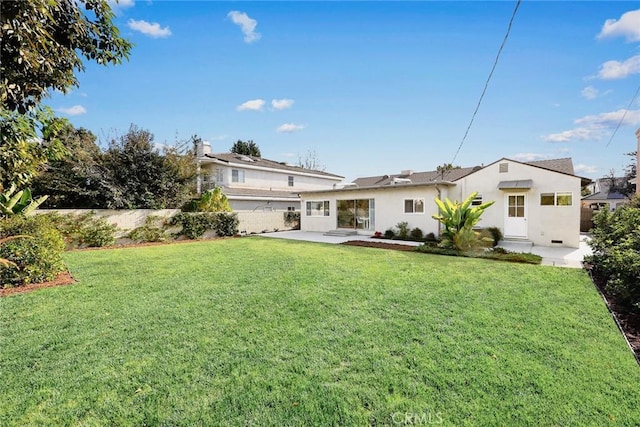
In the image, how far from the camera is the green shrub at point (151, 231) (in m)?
14.9

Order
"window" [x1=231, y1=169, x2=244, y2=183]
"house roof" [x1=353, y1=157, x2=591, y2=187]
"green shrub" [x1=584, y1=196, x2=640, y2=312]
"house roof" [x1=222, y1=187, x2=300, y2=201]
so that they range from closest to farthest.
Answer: "green shrub" [x1=584, y1=196, x2=640, y2=312], "house roof" [x1=353, y1=157, x2=591, y2=187], "house roof" [x1=222, y1=187, x2=300, y2=201], "window" [x1=231, y1=169, x2=244, y2=183]

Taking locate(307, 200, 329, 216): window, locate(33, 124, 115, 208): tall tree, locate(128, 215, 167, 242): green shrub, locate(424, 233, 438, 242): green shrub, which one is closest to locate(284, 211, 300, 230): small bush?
locate(307, 200, 329, 216): window

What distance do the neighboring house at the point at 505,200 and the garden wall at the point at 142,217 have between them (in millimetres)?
6406

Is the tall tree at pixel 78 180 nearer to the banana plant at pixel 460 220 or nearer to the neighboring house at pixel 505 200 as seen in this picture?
the neighboring house at pixel 505 200

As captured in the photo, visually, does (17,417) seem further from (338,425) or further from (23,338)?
(338,425)

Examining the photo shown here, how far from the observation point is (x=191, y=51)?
34.2 ft

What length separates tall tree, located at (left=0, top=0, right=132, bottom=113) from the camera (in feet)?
9.78

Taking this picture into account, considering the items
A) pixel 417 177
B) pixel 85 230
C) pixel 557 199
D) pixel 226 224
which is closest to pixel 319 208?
pixel 226 224

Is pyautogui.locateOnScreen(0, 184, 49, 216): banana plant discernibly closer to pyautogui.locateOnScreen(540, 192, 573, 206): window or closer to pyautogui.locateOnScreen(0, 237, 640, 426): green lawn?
pyautogui.locateOnScreen(0, 237, 640, 426): green lawn

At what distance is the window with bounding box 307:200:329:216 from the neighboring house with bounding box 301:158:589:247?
2.09m

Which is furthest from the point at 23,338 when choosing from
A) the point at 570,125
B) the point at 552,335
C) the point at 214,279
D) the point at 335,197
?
the point at 570,125

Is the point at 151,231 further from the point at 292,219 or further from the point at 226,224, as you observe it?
the point at 292,219

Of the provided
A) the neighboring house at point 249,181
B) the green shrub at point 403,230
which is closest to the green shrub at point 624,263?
the green shrub at point 403,230

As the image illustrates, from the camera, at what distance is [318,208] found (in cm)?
2114
